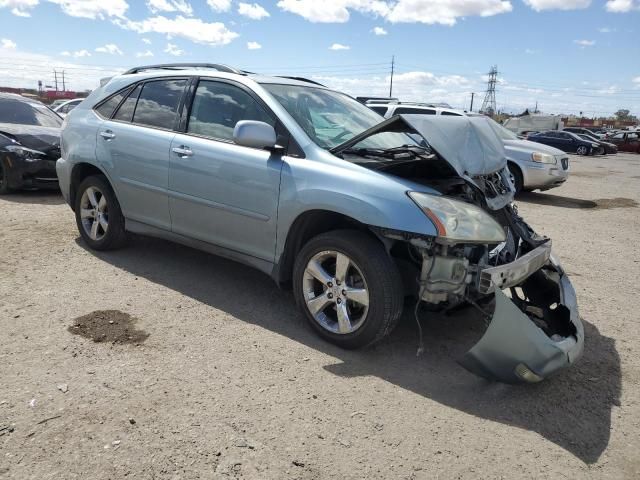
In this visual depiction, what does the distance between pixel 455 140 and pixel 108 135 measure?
3232 mm

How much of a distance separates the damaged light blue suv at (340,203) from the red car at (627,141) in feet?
115

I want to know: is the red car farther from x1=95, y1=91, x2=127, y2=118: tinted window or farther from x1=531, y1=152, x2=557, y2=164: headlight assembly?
x1=95, y1=91, x2=127, y2=118: tinted window

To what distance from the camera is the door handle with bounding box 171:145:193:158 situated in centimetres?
417

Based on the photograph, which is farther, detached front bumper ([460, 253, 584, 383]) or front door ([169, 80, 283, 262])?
front door ([169, 80, 283, 262])

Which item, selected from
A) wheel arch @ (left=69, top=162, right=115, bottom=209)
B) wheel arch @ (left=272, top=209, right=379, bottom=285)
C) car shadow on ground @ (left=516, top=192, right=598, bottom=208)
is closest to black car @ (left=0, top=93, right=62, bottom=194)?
wheel arch @ (left=69, top=162, right=115, bottom=209)

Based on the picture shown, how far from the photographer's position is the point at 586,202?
10.9 meters

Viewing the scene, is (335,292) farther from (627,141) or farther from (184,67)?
(627,141)

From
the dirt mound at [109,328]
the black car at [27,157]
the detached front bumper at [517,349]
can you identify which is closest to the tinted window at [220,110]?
the dirt mound at [109,328]

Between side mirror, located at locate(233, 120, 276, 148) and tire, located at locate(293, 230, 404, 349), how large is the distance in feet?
2.48

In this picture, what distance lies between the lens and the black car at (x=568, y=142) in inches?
1139

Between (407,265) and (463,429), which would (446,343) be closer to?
(407,265)

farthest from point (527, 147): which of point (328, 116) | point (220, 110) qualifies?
point (220, 110)

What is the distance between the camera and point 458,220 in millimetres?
3076

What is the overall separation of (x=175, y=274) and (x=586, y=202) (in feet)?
30.6
